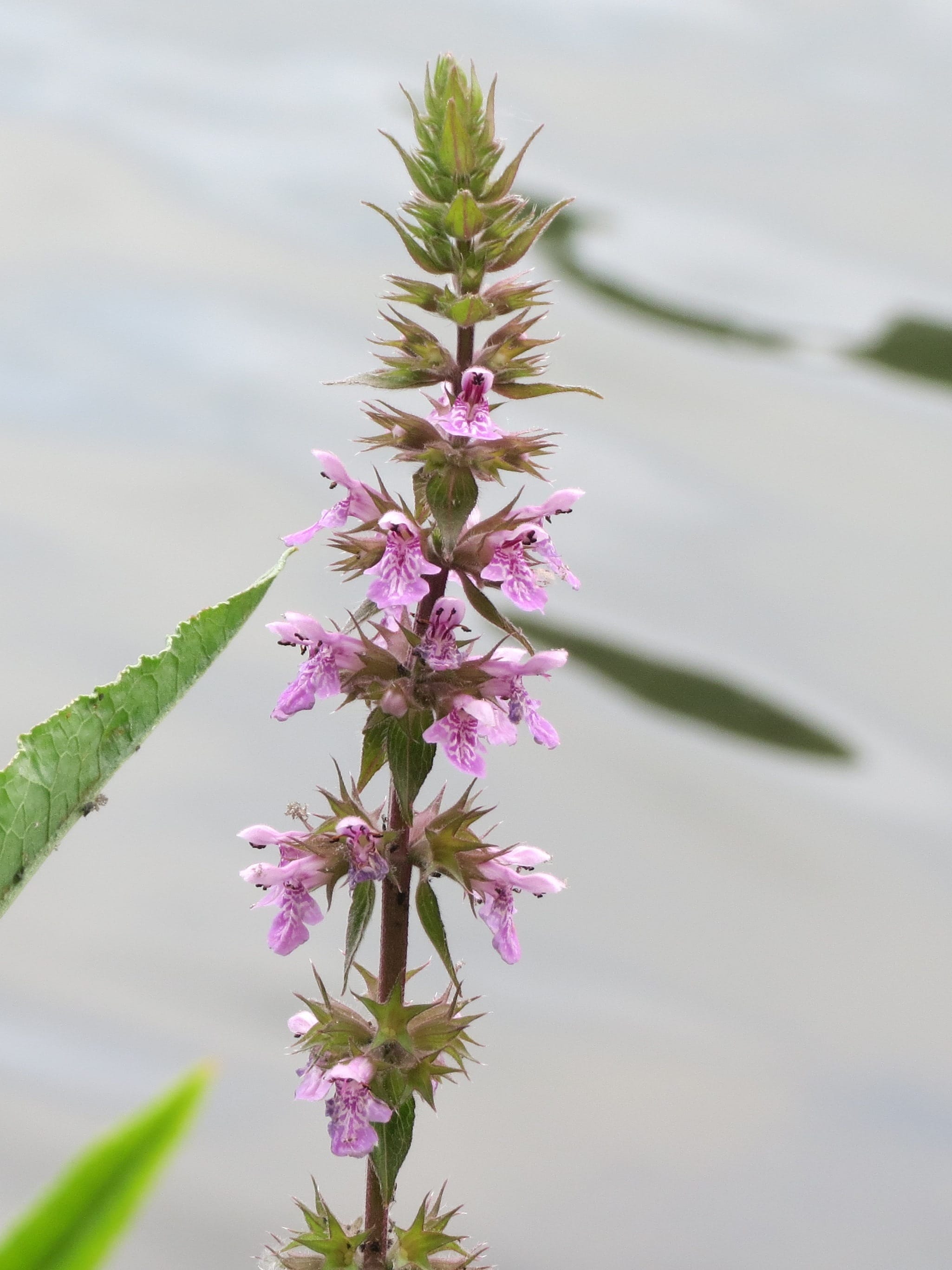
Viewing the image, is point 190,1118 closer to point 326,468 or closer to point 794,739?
point 326,468

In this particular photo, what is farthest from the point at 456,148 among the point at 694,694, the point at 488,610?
the point at 694,694

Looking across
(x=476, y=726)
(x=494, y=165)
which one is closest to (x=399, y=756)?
(x=476, y=726)

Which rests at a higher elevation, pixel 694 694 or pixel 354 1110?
pixel 694 694

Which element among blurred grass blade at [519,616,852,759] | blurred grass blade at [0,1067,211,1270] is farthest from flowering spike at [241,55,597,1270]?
blurred grass blade at [519,616,852,759]

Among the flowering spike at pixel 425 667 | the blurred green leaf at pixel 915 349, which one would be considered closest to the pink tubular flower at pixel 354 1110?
the flowering spike at pixel 425 667

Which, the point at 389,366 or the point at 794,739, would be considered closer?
the point at 389,366

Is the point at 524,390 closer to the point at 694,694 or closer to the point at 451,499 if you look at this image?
the point at 451,499

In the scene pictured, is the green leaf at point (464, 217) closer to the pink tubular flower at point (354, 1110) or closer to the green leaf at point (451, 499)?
the green leaf at point (451, 499)
